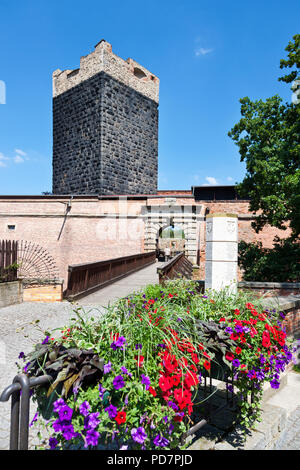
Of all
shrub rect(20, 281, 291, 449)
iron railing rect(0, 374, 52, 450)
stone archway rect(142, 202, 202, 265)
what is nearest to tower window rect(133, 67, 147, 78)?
stone archway rect(142, 202, 202, 265)

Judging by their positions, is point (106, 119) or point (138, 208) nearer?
point (138, 208)

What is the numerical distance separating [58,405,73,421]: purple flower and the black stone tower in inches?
799

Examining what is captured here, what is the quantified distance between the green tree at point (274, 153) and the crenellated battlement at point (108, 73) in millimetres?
13146

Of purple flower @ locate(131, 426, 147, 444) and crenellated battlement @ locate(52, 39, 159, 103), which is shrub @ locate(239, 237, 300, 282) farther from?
crenellated battlement @ locate(52, 39, 159, 103)

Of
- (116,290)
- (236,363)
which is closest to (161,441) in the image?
(236,363)

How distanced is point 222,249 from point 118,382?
15.0 feet

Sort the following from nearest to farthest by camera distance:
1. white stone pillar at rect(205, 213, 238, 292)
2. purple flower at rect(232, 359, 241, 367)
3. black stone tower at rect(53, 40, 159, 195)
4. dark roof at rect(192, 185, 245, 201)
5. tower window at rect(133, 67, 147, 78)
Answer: purple flower at rect(232, 359, 241, 367) < white stone pillar at rect(205, 213, 238, 292) < black stone tower at rect(53, 40, 159, 195) < dark roof at rect(192, 185, 245, 201) < tower window at rect(133, 67, 147, 78)

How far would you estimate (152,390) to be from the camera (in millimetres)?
1619

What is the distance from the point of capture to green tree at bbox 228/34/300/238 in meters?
11.2

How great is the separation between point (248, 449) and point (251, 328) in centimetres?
88

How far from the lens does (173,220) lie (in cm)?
1959

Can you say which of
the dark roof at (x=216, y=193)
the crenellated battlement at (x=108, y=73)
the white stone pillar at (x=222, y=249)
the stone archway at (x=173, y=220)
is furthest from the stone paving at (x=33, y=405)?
the crenellated battlement at (x=108, y=73)

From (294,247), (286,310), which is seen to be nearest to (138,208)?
(294,247)
